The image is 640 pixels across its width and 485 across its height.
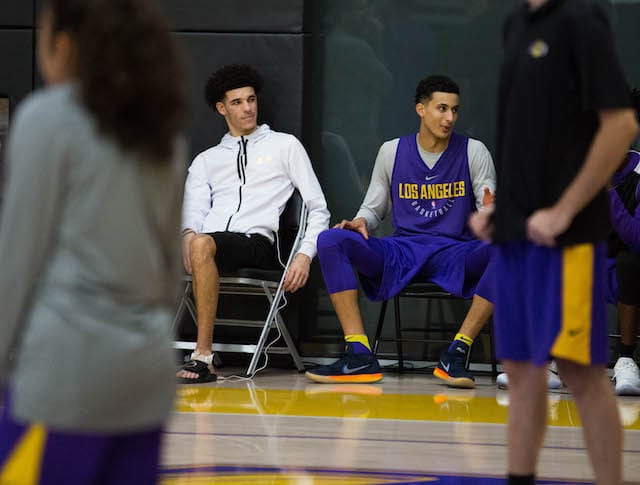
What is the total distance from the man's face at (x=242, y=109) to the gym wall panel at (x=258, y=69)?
0.69 feet


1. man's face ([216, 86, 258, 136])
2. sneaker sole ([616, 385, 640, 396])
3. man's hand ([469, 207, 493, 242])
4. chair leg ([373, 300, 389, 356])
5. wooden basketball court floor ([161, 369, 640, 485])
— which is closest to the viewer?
man's hand ([469, 207, 493, 242])

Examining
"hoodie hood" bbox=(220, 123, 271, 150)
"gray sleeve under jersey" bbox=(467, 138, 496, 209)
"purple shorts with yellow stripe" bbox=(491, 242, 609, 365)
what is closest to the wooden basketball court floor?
"purple shorts with yellow stripe" bbox=(491, 242, 609, 365)

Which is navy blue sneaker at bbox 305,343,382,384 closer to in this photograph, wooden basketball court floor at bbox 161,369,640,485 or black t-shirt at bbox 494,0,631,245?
wooden basketball court floor at bbox 161,369,640,485

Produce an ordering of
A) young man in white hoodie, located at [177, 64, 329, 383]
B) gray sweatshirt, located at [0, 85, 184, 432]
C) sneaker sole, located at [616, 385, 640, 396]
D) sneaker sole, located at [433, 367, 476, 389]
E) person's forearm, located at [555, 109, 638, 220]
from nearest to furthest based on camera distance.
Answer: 1. gray sweatshirt, located at [0, 85, 184, 432]
2. person's forearm, located at [555, 109, 638, 220]
3. sneaker sole, located at [616, 385, 640, 396]
4. sneaker sole, located at [433, 367, 476, 389]
5. young man in white hoodie, located at [177, 64, 329, 383]

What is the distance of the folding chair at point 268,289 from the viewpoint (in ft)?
15.9

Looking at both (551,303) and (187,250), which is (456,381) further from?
(551,303)

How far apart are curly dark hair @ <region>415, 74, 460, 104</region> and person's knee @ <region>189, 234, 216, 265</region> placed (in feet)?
4.41

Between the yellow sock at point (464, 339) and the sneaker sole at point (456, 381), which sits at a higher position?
the yellow sock at point (464, 339)

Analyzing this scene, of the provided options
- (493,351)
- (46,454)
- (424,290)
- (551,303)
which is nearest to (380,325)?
(424,290)

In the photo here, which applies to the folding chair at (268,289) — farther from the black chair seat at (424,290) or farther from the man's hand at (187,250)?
the black chair seat at (424,290)

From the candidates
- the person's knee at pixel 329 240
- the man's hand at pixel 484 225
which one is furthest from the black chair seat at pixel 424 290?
the man's hand at pixel 484 225

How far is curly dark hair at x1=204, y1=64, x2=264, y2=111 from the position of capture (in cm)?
517

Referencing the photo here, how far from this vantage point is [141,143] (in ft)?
3.79

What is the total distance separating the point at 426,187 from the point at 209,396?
1668 millimetres
